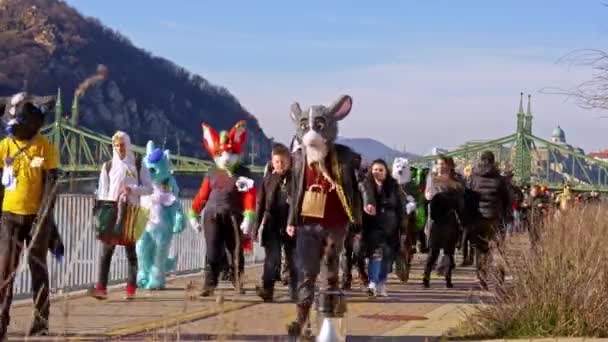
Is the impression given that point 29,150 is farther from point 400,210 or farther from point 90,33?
point 90,33

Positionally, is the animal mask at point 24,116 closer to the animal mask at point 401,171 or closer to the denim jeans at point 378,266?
the denim jeans at point 378,266

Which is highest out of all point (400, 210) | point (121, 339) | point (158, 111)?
point (158, 111)

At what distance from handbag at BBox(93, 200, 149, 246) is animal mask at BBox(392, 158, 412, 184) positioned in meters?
5.63

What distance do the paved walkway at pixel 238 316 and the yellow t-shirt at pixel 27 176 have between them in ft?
2.37

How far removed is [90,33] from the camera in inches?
4813

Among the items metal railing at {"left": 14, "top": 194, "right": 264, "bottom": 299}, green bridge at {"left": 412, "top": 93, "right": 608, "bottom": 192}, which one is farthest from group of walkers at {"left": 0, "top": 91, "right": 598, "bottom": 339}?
green bridge at {"left": 412, "top": 93, "right": 608, "bottom": 192}

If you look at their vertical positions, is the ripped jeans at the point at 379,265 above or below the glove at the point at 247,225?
below

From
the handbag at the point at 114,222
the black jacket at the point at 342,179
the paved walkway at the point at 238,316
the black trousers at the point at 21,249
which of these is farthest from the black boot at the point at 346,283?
the black trousers at the point at 21,249

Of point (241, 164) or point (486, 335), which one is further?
point (241, 164)

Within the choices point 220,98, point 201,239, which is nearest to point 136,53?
point 220,98

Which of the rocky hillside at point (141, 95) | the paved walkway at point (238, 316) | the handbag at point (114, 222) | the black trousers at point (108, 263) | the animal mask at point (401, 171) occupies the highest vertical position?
the rocky hillside at point (141, 95)

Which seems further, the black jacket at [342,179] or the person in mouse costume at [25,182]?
the black jacket at [342,179]

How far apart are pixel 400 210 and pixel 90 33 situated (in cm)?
11209

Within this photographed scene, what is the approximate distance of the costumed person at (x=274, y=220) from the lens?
10945mm
